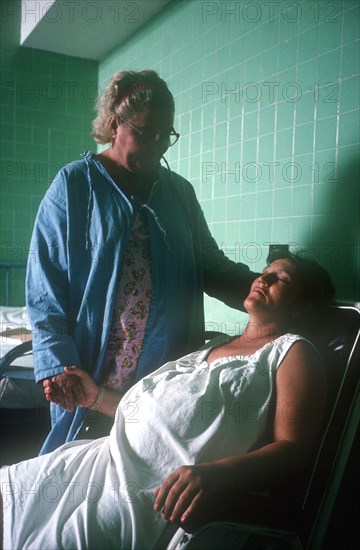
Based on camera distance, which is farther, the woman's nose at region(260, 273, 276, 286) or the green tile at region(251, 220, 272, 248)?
the green tile at region(251, 220, 272, 248)

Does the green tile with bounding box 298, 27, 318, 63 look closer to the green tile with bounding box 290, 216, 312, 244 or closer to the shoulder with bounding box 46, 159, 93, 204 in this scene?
the green tile with bounding box 290, 216, 312, 244

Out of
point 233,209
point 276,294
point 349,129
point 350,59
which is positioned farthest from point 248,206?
point 276,294

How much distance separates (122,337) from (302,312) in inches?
23.9

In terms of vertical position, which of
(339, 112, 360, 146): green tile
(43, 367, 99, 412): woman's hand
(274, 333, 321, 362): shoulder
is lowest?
(43, 367, 99, 412): woman's hand

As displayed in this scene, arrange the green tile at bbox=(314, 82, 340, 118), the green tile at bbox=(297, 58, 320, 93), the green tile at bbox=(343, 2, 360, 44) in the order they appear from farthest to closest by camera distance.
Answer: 1. the green tile at bbox=(297, 58, 320, 93)
2. the green tile at bbox=(314, 82, 340, 118)
3. the green tile at bbox=(343, 2, 360, 44)

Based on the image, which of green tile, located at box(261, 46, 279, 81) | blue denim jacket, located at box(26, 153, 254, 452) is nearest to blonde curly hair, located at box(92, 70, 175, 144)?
blue denim jacket, located at box(26, 153, 254, 452)

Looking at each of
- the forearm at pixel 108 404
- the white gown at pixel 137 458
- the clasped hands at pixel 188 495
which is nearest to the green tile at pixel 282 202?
the white gown at pixel 137 458

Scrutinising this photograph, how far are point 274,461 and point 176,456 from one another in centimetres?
25

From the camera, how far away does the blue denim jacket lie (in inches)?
66.1

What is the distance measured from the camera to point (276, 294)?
161 cm

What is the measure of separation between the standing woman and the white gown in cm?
26

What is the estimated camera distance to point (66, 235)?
1698mm

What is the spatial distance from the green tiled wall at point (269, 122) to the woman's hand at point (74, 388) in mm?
1013

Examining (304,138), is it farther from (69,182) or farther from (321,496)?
(321,496)
